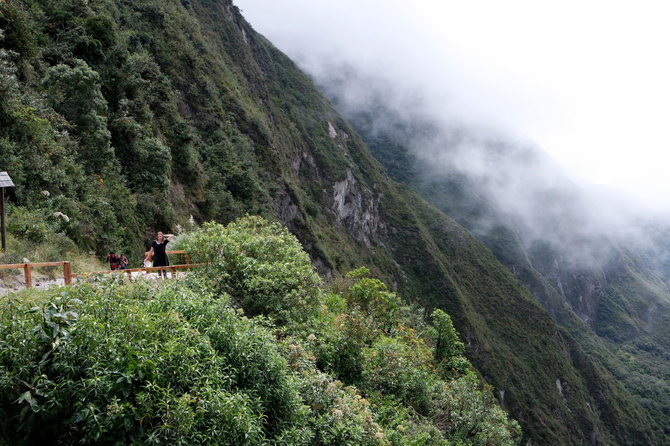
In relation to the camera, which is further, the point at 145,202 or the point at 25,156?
Result: the point at 145,202

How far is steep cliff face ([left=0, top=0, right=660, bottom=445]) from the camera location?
29.5 metres

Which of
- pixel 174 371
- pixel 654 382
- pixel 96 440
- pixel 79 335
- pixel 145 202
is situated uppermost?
pixel 145 202

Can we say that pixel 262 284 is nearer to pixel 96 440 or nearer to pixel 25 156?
pixel 96 440

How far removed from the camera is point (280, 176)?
217ft

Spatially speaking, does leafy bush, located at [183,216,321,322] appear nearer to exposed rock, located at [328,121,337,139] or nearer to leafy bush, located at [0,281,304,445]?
leafy bush, located at [0,281,304,445]

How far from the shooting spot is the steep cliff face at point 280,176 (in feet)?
96.7

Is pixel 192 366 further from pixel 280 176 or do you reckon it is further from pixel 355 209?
pixel 355 209

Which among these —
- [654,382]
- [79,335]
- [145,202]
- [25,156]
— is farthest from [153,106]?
[654,382]

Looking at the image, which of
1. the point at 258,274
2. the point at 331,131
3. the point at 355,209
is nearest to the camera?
the point at 258,274

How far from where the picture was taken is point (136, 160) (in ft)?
95.2

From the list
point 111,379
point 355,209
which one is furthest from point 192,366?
point 355,209

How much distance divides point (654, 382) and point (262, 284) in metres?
184

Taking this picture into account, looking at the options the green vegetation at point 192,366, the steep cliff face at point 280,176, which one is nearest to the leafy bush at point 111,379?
the green vegetation at point 192,366

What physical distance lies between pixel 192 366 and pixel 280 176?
6050 cm
